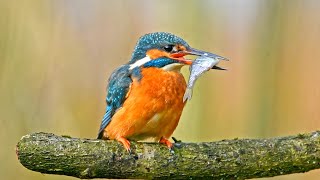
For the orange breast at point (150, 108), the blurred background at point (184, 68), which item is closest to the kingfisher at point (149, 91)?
the orange breast at point (150, 108)

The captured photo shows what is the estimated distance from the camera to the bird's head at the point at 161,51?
3.27m

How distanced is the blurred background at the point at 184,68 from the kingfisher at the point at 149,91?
2.14 metres

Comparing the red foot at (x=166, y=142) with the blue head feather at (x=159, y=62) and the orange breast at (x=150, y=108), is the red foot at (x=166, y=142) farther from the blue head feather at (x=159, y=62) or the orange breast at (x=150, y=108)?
the blue head feather at (x=159, y=62)

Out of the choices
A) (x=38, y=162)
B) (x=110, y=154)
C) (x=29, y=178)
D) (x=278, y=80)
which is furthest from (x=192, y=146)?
(x=278, y=80)

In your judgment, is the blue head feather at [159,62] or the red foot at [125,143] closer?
the red foot at [125,143]

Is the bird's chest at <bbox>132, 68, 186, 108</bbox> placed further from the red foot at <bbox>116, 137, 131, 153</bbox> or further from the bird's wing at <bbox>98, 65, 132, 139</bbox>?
the red foot at <bbox>116, 137, 131, 153</bbox>

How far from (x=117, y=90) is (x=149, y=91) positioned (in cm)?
16

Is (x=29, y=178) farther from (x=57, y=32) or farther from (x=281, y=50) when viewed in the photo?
(x=281, y=50)

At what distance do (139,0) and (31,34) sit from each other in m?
1.34

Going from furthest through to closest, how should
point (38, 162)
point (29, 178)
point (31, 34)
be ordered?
point (31, 34)
point (29, 178)
point (38, 162)

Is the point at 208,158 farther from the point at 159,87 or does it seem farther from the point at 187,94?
the point at 159,87

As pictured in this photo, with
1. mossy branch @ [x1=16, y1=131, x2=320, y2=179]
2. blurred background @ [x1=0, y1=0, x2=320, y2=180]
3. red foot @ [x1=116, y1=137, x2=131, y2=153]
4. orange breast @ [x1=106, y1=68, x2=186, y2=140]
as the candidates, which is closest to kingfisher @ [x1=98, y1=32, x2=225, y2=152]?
orange breast @ [x1=106, y1=68, x2=186, y2=140]

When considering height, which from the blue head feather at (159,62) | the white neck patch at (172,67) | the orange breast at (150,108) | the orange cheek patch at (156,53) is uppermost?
the orange cheek patch at (156,53)

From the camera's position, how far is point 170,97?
3305 millimetres
